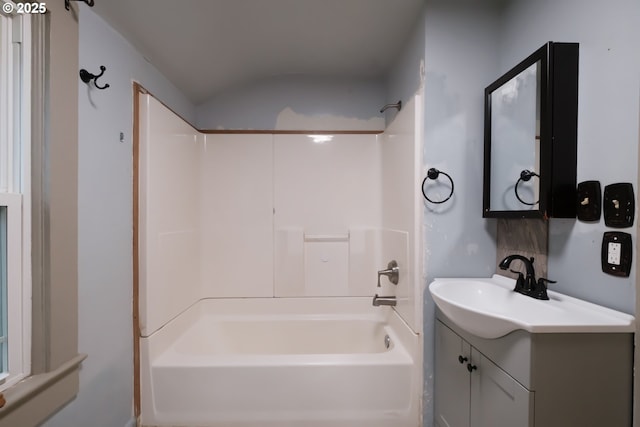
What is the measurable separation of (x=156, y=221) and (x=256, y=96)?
4.16ft

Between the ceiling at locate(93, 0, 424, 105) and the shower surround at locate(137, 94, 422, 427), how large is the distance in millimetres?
317

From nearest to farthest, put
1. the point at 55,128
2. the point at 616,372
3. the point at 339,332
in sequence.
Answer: the point at 616,372
the point at 55,128
the point at 339,332

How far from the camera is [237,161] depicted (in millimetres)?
2516

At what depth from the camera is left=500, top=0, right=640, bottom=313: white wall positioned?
3.40ft

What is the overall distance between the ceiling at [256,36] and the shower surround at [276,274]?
317 millimetres

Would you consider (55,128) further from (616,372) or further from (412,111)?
(616,372)

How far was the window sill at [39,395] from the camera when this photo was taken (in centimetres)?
102

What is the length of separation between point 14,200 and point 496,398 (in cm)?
180

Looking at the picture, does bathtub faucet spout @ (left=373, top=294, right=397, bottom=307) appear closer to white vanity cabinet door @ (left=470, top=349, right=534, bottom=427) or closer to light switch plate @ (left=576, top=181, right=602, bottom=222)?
white vanity cabinet door @ (left=470, top=349, right=534, bottom=427)

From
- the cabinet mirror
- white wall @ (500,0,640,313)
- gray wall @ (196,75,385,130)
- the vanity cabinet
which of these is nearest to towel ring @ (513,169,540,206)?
the cabinet mirror

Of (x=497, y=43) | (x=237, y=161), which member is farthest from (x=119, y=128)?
(x=497, y=43)

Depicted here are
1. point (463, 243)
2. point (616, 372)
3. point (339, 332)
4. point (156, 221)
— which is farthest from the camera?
point (339, 332)

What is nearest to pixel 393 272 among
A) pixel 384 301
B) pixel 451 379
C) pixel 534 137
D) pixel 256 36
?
pixel 384 301

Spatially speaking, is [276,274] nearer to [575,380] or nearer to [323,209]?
[323,209]
